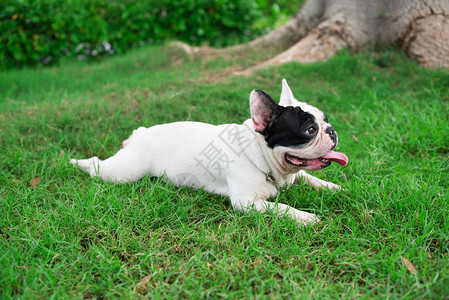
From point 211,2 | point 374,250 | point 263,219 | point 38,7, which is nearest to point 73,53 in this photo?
point 38,7

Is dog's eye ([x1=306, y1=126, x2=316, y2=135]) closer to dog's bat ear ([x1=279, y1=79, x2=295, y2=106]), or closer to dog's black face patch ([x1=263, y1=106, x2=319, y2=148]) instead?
dog's black face patch ([x1=263, y1=106, x2=319, y2=148])

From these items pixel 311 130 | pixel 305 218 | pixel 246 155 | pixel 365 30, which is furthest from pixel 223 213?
pixel 365 30

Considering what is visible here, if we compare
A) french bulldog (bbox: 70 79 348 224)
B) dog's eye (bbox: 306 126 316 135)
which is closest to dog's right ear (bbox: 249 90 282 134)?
french bulldog (bbox: 70 79 348 224)

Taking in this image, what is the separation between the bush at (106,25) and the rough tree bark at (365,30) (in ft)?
5.00

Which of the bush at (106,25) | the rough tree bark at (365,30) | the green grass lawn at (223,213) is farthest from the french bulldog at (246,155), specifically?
the bush at (106,25)

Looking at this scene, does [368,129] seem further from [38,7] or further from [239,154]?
[38,7]

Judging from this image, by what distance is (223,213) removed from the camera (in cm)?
261

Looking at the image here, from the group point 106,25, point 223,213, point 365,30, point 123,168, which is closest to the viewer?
point 223,213

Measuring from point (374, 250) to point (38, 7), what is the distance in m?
6.83

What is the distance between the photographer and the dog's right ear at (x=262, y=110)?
7.73ft

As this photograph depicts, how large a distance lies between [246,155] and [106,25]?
18.2ft

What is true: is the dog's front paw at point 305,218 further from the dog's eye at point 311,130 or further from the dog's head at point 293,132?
the dog's eye at point 311,130

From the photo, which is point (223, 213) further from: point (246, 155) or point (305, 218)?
point (305, 218)

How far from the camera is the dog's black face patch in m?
2.37
